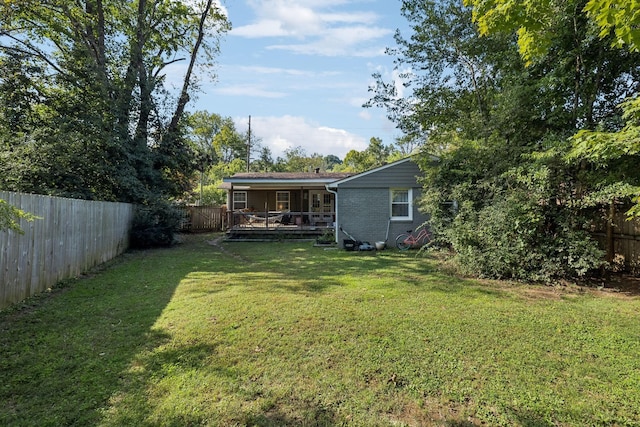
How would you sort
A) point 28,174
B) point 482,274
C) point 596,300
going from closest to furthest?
point 596,300, point 482,274, point 28,174

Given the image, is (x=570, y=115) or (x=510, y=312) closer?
(x=510, y=312)

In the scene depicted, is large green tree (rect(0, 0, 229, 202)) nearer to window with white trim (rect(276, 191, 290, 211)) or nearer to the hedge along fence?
the hedge along fence

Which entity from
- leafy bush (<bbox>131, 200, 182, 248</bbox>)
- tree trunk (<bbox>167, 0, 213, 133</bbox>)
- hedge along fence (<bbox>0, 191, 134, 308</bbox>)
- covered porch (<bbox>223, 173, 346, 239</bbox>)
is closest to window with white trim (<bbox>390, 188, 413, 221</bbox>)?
covered porch (<bbox>223, 173, 346, 239</bbox>)

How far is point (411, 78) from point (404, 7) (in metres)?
2.46

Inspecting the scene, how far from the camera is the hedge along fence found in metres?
4.73

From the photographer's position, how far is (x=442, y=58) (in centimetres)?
1208

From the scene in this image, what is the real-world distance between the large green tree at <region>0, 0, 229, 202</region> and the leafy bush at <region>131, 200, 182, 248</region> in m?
0.65

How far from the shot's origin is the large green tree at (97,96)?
33.5ft

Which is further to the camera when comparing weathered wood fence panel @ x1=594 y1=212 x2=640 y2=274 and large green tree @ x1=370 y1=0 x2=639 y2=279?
weathered wood fence panel @ x1=594 y1=212 x2=640 y2=274

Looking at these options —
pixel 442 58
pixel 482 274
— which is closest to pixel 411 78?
pixel 442 58

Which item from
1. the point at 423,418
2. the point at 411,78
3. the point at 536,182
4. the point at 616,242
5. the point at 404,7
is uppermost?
the point at 404,7

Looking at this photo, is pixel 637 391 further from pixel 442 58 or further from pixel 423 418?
pixel 442 58

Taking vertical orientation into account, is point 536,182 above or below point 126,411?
above

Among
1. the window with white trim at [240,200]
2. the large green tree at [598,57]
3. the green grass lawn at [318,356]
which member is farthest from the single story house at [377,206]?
the window with white trim at [240,200]
